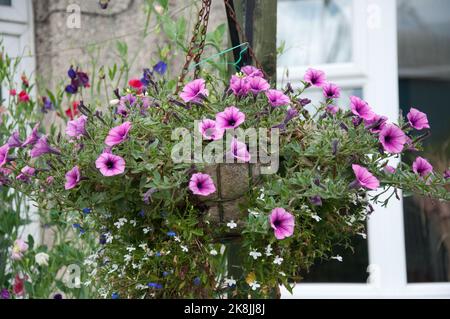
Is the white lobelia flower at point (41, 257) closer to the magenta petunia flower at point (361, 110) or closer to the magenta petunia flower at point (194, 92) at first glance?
the magenta petunia flower at point (194, 92)

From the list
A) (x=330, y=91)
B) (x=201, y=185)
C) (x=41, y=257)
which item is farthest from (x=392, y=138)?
(x=41, y=257)

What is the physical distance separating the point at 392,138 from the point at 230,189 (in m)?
0.35

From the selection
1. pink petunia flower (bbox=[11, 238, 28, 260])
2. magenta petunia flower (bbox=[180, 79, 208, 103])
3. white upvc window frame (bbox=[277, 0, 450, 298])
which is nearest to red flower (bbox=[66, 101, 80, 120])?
pink petunia flower (bbox=[11, 238, 28, 260])

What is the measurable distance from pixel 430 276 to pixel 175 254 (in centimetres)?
197

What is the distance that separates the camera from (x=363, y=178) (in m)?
1.36

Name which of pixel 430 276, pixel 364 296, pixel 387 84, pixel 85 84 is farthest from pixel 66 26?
pixel 430 276

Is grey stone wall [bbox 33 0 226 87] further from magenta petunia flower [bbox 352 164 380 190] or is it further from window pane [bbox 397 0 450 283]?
magenta petunia flower [bbox 352 164 380 190]

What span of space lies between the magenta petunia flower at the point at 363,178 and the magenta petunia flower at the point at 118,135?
45 centimetres

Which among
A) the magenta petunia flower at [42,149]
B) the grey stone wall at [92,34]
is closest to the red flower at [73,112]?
the grey stone wall at [92,34]

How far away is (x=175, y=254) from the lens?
4.84ft

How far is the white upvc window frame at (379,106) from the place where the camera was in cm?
295

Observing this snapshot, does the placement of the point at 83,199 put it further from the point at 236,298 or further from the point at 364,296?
the point at 364,296

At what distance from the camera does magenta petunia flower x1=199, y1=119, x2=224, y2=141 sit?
1.33 meters

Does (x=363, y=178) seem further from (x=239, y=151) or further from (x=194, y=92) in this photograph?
(x=194, y=92)
